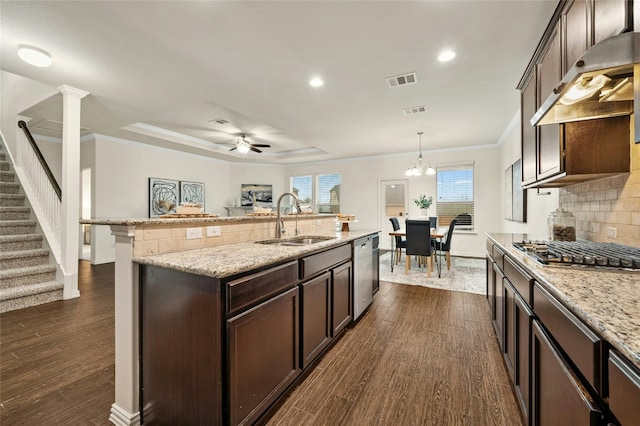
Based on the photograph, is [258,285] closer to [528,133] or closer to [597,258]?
Result: [597,258]

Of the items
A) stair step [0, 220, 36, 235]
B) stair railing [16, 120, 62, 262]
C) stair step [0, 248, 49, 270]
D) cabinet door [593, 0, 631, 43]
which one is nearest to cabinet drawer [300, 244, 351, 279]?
cabinet door [593, 0, 631, 43]

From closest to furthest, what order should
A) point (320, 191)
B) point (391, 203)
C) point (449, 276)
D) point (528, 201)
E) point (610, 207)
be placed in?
point (610, 207) < point (528, 201) < point (449, 276) < point (391, 203) < point (320, 191)

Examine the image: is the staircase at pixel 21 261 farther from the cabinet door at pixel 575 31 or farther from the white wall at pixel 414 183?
the white wall at pixel 414 183

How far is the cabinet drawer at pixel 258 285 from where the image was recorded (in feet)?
4.21

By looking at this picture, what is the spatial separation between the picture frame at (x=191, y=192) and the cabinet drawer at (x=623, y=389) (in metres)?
7.74

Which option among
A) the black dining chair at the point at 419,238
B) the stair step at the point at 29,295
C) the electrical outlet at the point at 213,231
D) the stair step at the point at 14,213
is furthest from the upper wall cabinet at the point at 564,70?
the stair step at the point at 14,213

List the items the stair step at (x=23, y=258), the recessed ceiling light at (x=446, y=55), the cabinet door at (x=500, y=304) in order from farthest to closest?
the stair step at (x=23, y=258) < the recessed ceiling light at (x=446, y=55) < the cabinet door at (x=500, y=304)

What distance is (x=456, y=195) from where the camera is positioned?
6.71 m

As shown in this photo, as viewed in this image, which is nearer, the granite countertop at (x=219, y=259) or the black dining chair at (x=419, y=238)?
the granite countertop at (x=219, y=259)

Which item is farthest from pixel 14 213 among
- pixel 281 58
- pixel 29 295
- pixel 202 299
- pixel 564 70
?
pixel 564 70

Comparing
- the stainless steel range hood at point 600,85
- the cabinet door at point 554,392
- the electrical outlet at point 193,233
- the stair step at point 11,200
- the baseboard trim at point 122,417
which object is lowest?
the baseboard trim at point 122,417

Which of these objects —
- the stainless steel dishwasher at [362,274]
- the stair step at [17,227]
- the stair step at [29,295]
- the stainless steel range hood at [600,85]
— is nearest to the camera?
the stainless steel range hood at [600,85]

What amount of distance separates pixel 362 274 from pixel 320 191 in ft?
19.2

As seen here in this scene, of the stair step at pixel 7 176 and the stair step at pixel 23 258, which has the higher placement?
the stair step at pixel 7 176
